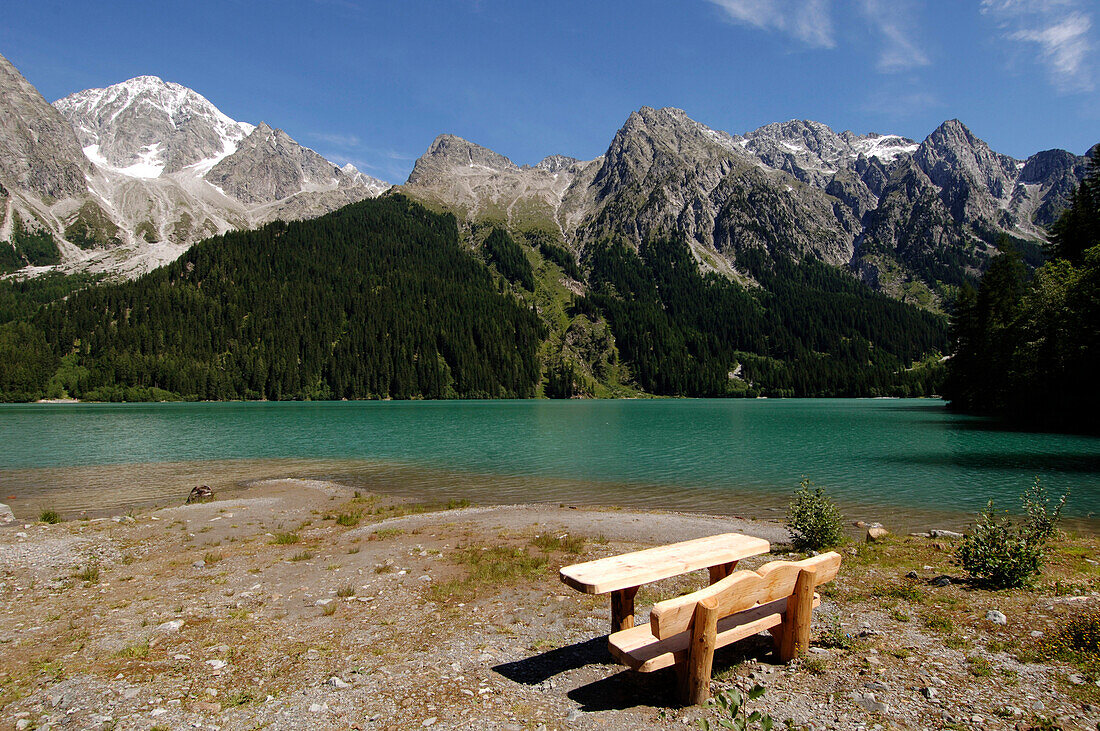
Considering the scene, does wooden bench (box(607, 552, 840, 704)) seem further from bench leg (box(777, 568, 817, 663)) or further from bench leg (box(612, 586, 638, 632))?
bench leg (box(612, 586, 638, 632))

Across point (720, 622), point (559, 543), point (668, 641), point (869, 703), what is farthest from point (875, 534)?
point (668, 641)

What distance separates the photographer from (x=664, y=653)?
6680mm

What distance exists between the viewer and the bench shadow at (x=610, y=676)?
23.5 ft

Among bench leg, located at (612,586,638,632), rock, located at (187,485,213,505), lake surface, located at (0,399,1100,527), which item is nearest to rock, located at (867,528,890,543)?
lake surface, located at (0,399,1100,527)

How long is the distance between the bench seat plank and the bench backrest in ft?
0.93

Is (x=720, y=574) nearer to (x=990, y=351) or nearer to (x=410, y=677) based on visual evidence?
(x=410, y=677)

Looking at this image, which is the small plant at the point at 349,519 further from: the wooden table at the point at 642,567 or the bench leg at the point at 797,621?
the bench leg at the point at 797,621

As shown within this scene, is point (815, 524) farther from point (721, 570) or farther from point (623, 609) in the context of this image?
point (623, 609)

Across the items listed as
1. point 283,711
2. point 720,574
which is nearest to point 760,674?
point 720,574

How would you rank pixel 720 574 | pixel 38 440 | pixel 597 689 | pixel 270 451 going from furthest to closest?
pixel 38 440
pixel 270 451
pixel 720 574
pixel 597 689

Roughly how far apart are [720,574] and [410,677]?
5.34 metres

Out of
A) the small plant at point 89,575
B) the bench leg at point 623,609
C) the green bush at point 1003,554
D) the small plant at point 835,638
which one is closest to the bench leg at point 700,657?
the bench leg at point 623,609

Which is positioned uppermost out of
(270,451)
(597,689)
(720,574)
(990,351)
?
(990,351)

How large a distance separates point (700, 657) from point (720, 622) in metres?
0.91
